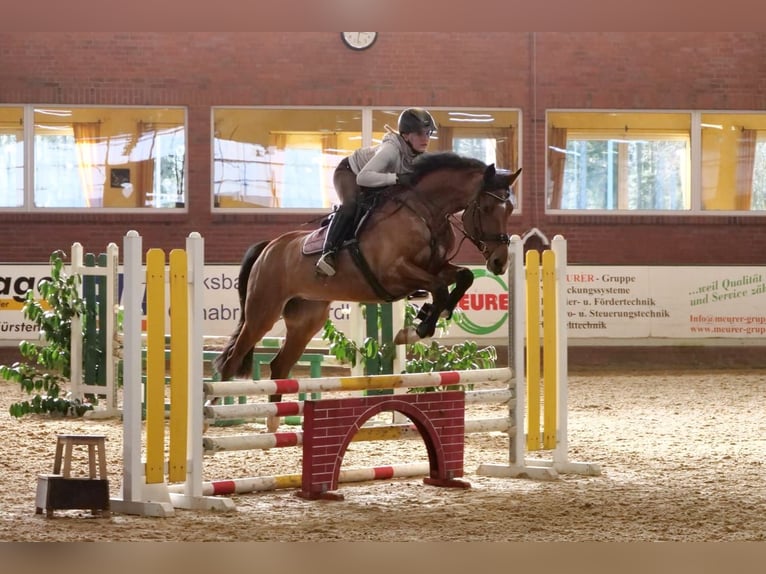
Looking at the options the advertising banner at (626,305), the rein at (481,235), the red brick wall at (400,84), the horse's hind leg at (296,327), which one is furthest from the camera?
the red brick wall at (400,84)

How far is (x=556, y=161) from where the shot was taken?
1536 cm

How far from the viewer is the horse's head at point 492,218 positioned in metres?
6.23

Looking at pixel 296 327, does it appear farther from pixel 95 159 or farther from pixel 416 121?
pixel 95 159

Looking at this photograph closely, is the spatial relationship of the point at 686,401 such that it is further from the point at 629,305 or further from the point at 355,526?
the point at 355,526

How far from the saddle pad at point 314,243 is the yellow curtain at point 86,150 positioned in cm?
891

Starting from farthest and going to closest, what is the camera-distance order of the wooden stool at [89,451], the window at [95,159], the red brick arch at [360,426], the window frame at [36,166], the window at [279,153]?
the window at [279,153], the window at [95,159], the window frame at [36,166], the red brick arch at [360,426], the wooden stool at [89,451]

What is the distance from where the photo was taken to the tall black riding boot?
6457mm

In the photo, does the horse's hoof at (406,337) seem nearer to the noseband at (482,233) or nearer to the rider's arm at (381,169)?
the noseband at (482,233)

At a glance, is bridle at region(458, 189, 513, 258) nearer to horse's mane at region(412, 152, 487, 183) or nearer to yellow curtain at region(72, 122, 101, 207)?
horse's mane at region(412, 152, 487, 183)

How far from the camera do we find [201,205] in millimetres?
14914

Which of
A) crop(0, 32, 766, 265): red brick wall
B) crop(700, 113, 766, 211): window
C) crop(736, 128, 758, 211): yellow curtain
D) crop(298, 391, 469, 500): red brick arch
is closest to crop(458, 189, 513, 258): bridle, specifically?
crop(298, 391, 469, 500): red brick arch

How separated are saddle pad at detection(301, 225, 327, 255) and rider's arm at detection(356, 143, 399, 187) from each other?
0.43 metres

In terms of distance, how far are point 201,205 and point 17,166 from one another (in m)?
2.42

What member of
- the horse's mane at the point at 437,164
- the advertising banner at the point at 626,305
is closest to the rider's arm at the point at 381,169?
the horse's mane at the point at 437,164
